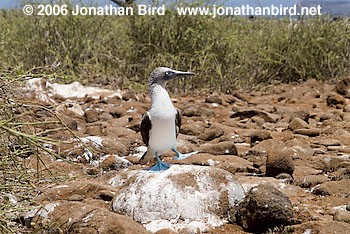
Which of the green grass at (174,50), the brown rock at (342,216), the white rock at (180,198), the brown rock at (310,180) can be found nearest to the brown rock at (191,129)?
the brown rock at (310,180)

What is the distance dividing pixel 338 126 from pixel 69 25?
493 cm

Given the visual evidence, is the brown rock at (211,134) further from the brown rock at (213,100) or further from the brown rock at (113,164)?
the brown rock at (213,100)

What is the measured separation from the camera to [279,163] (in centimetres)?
376

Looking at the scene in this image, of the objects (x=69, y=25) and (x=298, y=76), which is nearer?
(x=69, y=25)

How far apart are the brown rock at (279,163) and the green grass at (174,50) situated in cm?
409

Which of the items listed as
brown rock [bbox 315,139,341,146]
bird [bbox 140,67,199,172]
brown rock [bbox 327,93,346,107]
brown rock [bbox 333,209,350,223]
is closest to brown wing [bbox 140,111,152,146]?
bird [bbox 140,67,199,172]

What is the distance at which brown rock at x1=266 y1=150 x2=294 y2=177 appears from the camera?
3.76 metres

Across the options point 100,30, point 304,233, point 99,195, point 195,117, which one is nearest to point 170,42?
point 100,30

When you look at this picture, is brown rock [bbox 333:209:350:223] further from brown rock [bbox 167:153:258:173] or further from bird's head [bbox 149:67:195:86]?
bird's head [bbox 149:67:195:86]

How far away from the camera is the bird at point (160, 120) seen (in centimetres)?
331

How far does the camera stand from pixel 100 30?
8828mm

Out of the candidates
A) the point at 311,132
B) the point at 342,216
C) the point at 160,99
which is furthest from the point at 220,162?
the point at 311,132

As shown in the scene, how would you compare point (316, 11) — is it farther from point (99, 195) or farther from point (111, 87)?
point (99, 195)

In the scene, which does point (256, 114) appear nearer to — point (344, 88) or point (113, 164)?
point (344, 88)
